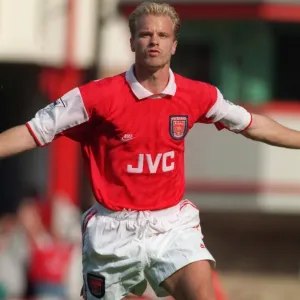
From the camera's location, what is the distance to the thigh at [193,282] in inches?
302

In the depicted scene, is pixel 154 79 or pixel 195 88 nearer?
pixel 154 79

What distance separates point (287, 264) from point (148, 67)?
13.1m

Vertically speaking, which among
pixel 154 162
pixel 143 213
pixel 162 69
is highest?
pixel 162 69

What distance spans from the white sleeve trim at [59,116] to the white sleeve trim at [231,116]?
0.75m

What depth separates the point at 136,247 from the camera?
7.88 m

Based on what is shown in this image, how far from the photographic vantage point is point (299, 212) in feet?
66.2

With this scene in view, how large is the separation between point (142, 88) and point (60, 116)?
0.46 metres

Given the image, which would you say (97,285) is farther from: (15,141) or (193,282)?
(15,141)

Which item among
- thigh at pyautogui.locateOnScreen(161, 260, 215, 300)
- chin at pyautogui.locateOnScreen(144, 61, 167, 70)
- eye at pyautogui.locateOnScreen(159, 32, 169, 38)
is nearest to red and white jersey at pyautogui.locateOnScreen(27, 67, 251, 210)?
chin at pyautogui.locateOnScreen(144, 61, 167, 70)

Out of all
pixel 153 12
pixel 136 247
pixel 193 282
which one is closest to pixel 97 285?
pixel 136 247

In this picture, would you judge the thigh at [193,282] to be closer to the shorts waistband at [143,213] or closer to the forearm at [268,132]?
the shorts waistband at [143,213]

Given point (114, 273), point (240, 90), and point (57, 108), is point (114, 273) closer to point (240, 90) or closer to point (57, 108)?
point (57, 108)

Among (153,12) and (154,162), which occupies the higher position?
(153,12)

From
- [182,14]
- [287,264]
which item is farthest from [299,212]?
[182,14]
